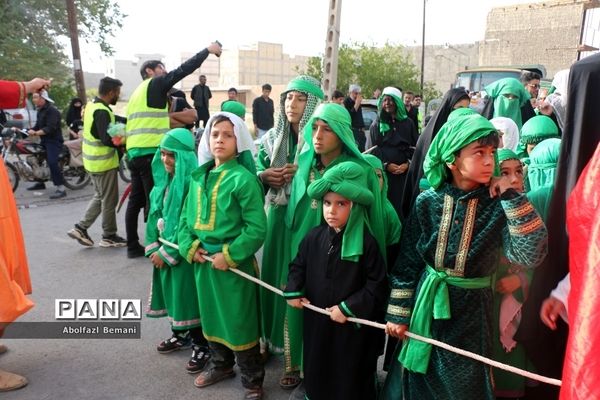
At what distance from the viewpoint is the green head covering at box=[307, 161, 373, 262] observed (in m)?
2.36

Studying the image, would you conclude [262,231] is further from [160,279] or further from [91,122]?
[91,122]

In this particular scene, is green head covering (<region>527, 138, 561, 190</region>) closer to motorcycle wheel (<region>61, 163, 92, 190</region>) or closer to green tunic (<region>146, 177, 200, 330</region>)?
green tunic (<region>146, 177, 200, 330</region>)

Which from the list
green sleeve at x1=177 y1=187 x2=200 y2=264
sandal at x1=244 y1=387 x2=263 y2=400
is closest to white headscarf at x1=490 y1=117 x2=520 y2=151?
green sleeve at x1=177 y1=187 x2=200 y2=264

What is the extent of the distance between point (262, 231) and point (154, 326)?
1.72 meters

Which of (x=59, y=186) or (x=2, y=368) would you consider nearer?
(x=2, y=368)

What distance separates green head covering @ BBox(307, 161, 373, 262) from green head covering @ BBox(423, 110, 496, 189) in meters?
0.35

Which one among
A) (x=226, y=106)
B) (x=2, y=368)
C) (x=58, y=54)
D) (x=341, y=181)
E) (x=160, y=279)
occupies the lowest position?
(x=2, y=368)

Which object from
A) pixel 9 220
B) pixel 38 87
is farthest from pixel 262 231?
pixel 38 87

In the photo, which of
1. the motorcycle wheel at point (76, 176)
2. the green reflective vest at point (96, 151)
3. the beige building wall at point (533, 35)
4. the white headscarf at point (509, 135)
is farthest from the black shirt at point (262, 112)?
the beige building wall at point (533, 35)

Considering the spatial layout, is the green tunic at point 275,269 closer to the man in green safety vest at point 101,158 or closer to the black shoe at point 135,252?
the black shoe at point 135,252

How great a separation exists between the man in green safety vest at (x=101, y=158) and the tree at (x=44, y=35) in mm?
13922

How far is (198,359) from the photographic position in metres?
3.25

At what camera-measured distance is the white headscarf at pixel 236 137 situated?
292cm

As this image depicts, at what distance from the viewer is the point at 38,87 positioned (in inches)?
133
